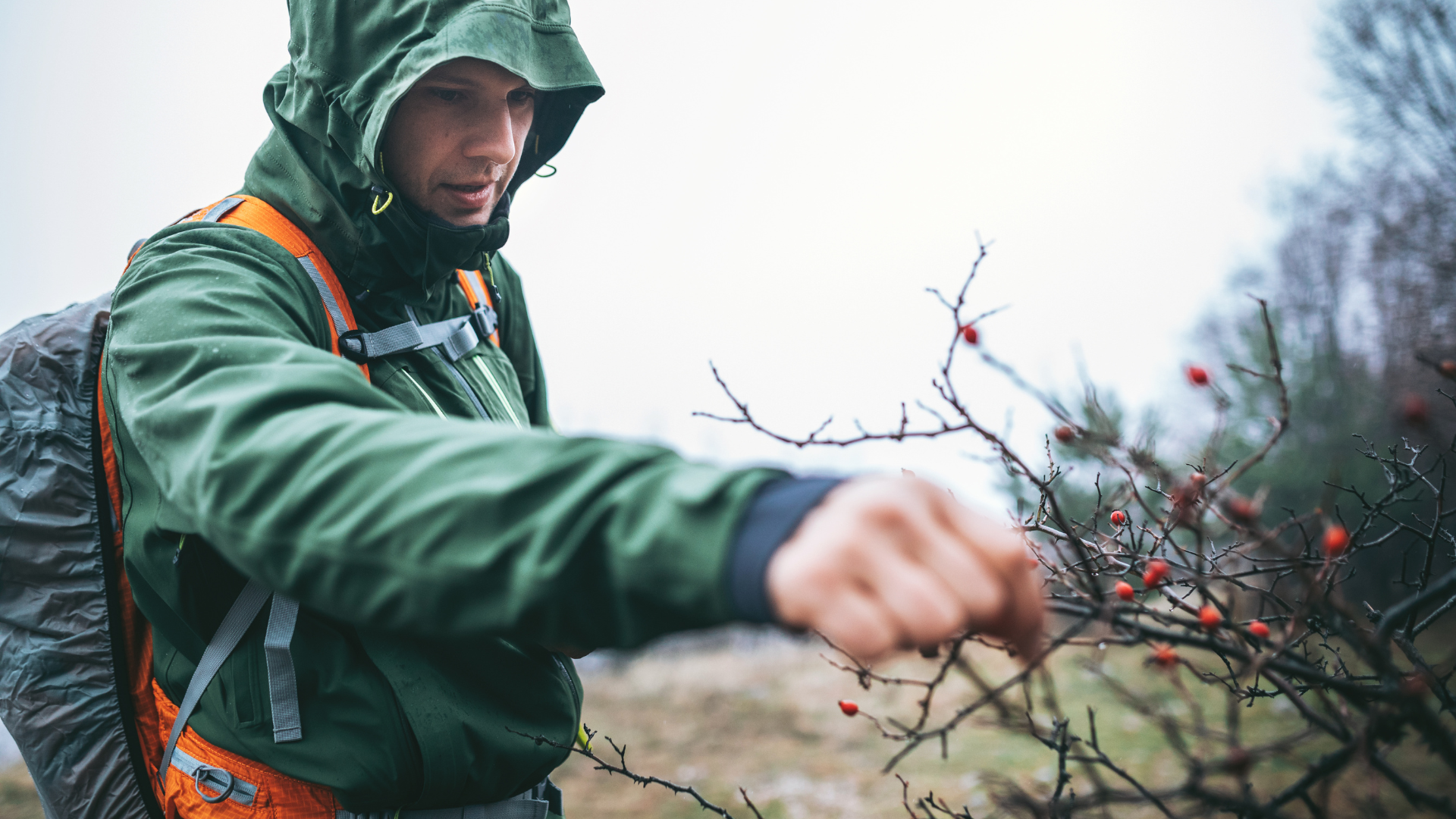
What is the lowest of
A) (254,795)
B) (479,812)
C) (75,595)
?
(479,812)

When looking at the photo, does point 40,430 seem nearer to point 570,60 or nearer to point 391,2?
point 391,2

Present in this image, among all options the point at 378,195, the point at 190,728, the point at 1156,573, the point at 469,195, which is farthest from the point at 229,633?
the point at 1156,573

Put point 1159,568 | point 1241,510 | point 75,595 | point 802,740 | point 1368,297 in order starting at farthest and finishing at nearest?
point 1368,297 → point 802,740 → point 75,595 → point 1159,568 → point 1241,510

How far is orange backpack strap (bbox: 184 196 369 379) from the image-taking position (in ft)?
4.91

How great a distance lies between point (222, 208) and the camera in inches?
59.6

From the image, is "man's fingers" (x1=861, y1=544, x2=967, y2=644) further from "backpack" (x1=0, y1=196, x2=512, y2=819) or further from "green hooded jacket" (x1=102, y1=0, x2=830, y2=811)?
"backpack" (x1=0, y1=196, x2=512, y2=819)

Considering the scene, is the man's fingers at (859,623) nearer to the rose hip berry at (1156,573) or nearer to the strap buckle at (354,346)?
the rose hip berry at (1156,573)

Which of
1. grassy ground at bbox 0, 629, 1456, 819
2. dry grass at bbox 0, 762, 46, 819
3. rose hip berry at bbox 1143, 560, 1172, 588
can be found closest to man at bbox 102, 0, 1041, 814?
rose hip berry at bbox 1143, 560, 1172, 588

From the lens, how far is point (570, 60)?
1.90 m

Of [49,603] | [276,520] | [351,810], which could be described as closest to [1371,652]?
[276,520]

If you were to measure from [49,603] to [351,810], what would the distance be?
762 millimetres

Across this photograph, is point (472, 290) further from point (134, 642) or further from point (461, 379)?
point (134, 642)

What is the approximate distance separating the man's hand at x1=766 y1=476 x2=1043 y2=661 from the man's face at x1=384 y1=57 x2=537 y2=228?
4.52 ft

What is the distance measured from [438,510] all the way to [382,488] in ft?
0.24
